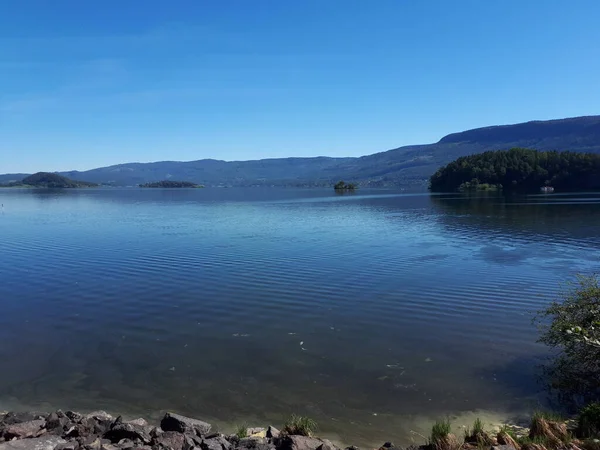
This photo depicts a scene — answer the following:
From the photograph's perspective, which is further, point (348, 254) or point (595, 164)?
point (595, 164)

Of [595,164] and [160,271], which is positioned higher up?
[595,164]

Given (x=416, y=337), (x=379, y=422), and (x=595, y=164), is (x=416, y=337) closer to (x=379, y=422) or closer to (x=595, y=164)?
(x=379, y=422)

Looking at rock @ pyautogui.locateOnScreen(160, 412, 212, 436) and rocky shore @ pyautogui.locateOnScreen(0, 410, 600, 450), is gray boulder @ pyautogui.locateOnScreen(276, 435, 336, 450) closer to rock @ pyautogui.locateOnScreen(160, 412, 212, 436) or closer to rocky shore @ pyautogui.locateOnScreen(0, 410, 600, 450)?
rocky shore @ pyautogui.locateOnScreen(0, 410, 600, 450)

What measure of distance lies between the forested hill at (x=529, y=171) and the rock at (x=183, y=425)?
5998 inches

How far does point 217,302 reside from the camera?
20.3m

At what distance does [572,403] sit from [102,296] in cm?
1873

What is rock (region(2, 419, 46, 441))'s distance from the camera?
8931 millimetres

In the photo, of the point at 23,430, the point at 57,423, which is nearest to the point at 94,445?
the point at 57,423

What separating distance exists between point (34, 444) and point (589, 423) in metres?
10.5

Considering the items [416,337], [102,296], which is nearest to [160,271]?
[102,296]

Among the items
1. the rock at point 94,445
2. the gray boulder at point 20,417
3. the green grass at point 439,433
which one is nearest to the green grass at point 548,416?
the green grass at point 439,433

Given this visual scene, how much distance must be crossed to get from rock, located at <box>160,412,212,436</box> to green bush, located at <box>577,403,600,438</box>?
7.55m

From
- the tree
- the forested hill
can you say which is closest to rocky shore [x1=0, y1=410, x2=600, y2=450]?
the tree

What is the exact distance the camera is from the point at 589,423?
9.42 metres
